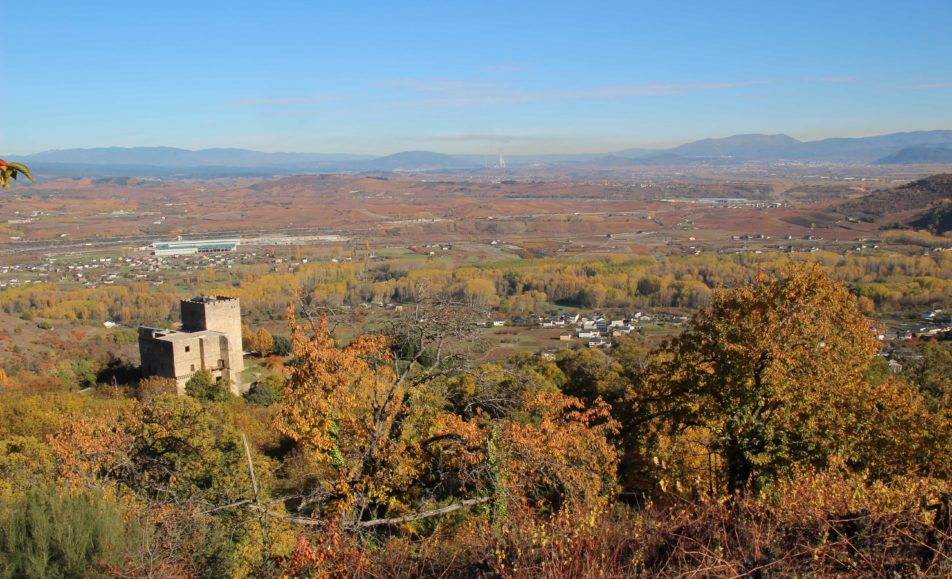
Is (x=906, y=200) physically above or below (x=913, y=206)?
above

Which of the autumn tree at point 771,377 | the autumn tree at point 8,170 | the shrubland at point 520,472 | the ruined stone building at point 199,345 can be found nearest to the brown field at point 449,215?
the ruined stone building at point 199,345

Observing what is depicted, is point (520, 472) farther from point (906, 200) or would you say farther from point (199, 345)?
point (906, 200)

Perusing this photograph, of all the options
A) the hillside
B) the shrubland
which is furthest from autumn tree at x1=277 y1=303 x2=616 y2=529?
the hillside

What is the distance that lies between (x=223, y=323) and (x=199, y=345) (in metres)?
2.00

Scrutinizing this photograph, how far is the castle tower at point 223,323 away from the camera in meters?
24.0

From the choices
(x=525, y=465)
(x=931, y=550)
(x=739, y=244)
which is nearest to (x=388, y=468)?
(x=525, y=465)

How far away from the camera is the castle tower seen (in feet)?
78.9

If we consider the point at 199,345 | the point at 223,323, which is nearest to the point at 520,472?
the point at 199,345

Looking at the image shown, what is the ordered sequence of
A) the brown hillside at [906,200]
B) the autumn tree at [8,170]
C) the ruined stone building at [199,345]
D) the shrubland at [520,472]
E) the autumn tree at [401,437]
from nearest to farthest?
the autumn tree at [8,170] → the shrubland at [520,472] → the autumn tree at [401,437] → the ruined stone building at [199,345] → the brown hillside at [906,200]

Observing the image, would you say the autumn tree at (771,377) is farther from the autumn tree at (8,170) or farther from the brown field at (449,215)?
the brown field at (449,215)

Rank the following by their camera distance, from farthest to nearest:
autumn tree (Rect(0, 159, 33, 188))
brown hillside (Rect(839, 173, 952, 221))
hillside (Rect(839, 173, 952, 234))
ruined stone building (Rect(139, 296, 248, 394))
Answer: brown hillside (Rect(839, 173, 952, 221))
hillside (Rect(839, 173, 952, 234))
ruined stone building (Rect(139, 296, 248, 394))
autumn tree (Rect(0, 159, 33, 188))

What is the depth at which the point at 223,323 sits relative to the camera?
82.3ft

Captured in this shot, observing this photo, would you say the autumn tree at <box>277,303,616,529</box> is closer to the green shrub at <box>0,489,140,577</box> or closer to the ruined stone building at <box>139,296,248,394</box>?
the green shrub at <box>0,489,140,577</box>

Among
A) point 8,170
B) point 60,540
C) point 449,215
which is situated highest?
point 8,170
